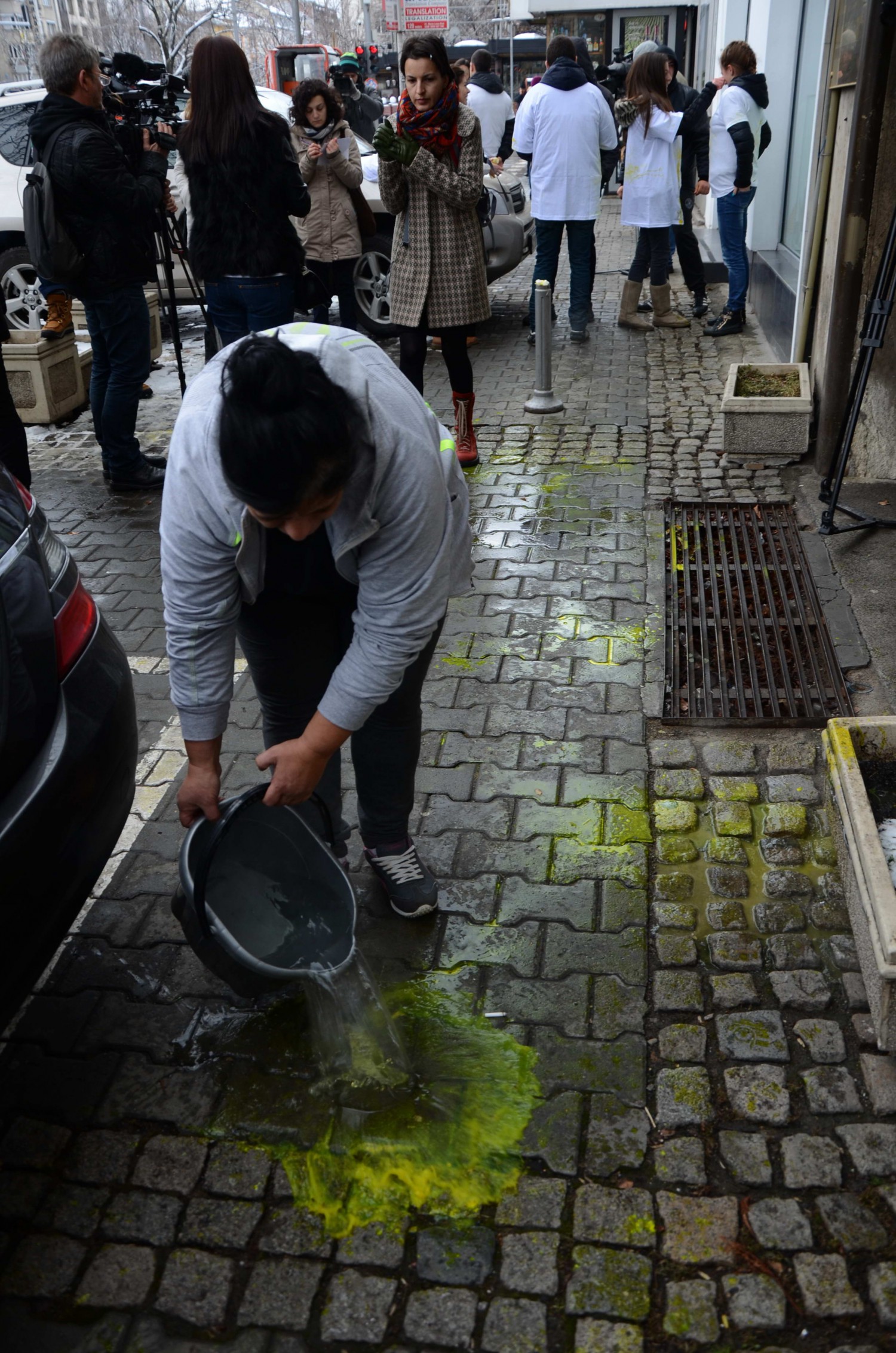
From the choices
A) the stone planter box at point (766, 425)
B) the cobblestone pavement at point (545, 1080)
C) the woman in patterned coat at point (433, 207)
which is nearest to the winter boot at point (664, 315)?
the stone planter box at point (766, 425)

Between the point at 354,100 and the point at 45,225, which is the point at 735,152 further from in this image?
the point at 45,225

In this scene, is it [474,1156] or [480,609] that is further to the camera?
[480,609]

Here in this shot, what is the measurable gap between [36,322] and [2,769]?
7461mm

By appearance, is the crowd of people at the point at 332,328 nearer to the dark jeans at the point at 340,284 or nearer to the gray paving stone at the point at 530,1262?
the dark jeans at the point at 340,284

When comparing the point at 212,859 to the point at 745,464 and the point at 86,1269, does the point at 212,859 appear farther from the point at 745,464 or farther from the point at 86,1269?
the point at 745,464

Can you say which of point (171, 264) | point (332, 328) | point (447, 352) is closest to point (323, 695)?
point (332, 328)

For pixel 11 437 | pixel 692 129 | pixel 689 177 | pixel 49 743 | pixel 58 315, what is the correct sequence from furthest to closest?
pixel 689 177, pixel 692 129, pixel 58 315, pixel 11 437, pixel 49 743

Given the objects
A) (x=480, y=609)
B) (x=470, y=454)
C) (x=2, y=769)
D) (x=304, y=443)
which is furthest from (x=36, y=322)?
(x=304, y=443)

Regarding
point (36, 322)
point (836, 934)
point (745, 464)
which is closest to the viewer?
point (836, 934)

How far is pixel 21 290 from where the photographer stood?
8617 millimetres

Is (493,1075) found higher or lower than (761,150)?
lower

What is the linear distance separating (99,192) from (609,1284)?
17.6 ft

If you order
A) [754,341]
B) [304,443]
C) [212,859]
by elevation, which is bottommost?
[754,341]

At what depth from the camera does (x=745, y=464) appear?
625cm
